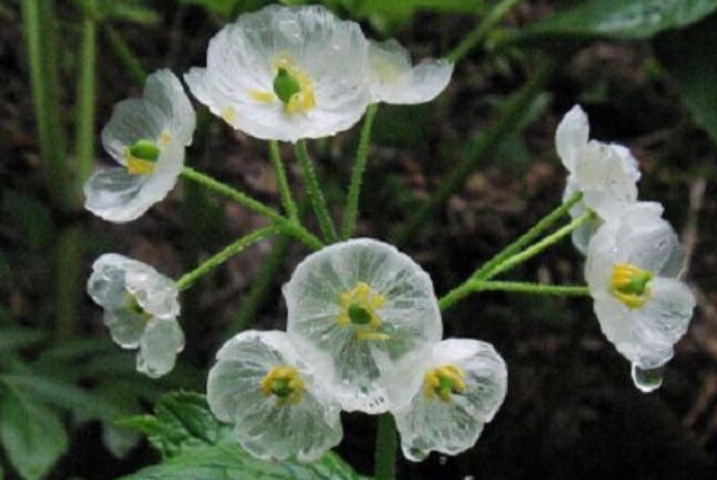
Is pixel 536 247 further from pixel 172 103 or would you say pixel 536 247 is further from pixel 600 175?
pixel 172 103

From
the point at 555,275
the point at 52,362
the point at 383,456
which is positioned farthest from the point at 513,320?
the point at 383,456

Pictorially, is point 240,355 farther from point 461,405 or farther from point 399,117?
point 399,117

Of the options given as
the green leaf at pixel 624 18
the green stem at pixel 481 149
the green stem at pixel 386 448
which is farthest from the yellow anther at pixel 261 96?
the green stem at pixel 481 149

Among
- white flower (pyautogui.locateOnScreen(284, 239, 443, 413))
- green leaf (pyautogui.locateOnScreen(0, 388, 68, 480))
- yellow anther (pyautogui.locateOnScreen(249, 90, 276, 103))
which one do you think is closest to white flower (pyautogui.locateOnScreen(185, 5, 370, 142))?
yellow anther (pyautogui.locateOnScreen(249, 90, 276, 103))

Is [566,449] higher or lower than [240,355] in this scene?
lower

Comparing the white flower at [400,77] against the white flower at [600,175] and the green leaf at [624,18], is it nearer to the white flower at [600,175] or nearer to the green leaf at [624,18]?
the white flower at [600,175]

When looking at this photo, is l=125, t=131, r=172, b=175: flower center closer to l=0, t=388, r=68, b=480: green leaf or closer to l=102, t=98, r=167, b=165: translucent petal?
l=102, t=98, r=167, b=165: translucent petal

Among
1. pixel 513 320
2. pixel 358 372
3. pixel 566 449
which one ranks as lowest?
pixel 566 449
